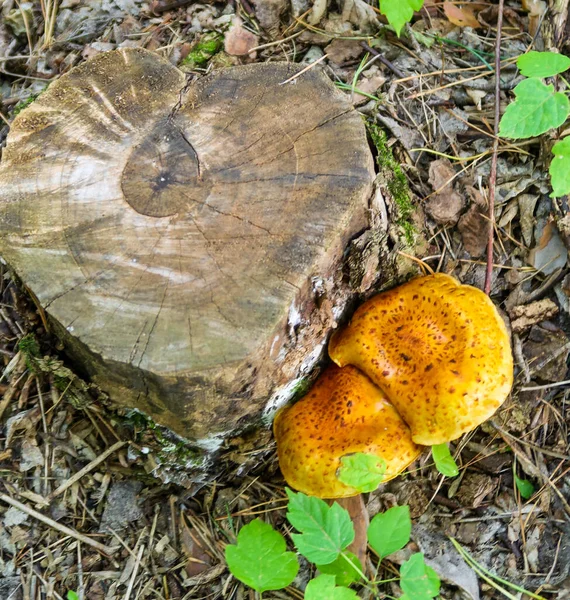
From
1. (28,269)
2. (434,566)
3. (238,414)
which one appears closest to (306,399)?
(238,414)

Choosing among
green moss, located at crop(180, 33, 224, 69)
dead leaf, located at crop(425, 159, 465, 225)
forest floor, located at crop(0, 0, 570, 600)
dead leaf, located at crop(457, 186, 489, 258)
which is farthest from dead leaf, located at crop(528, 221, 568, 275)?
green moss, located at crop(180, 33, 224, 69)

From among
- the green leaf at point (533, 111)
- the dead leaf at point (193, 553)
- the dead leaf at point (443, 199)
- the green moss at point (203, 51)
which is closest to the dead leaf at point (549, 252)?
the dead leaf at point (443, 199)

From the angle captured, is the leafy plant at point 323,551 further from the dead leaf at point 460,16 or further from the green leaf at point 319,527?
the dead leaf at point 460,16

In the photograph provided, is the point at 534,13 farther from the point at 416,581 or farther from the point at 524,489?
the point at 416,581

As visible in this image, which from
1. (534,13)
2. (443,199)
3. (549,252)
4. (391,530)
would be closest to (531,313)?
(549,252)

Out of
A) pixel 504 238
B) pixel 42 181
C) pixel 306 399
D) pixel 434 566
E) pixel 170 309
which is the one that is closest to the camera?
pixel 170 309

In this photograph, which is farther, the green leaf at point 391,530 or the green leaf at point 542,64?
the green leaf at point 542,64

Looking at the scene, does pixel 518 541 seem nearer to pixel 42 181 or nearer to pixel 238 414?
Result: pixel 238 414
